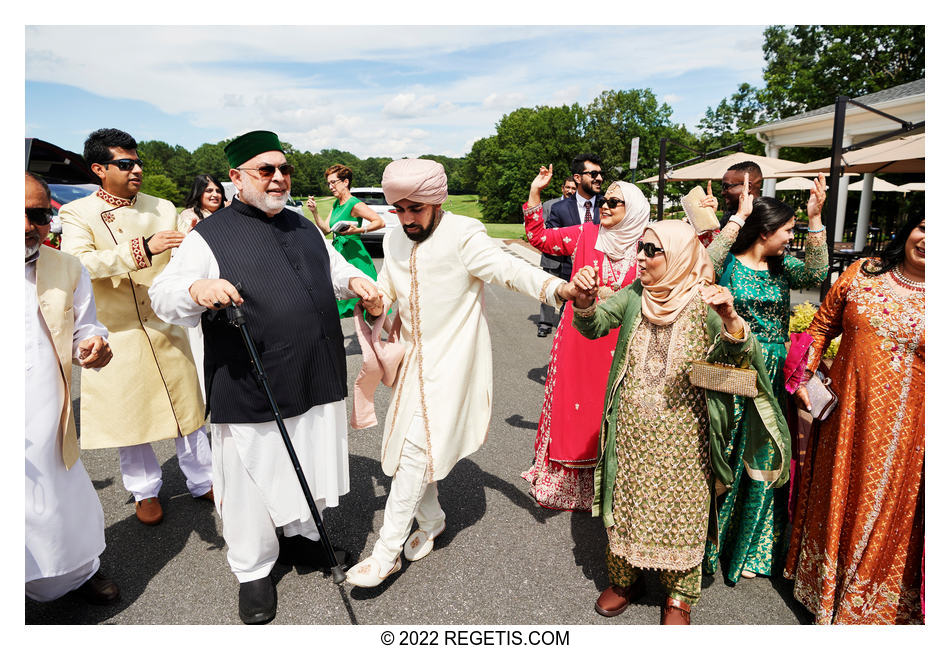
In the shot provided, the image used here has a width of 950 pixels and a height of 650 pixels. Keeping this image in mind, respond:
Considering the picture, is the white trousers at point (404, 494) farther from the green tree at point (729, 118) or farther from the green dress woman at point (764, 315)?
the green tree at point (729, 118)

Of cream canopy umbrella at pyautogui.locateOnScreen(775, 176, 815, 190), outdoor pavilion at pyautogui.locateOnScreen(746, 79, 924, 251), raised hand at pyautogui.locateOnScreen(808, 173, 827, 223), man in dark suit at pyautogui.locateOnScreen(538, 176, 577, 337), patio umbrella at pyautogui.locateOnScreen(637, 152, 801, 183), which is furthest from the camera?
cream canopy umbrella at pyautogui.locateOnScreen(775, 176, 815, 190)

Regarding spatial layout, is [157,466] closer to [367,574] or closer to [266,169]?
[367,574]

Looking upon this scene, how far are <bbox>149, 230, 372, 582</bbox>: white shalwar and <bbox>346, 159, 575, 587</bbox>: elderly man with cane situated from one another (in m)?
0.30

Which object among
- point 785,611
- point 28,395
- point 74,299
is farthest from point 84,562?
point 785,611

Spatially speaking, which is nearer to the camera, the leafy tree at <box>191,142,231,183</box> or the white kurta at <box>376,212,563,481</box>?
the white kurta at <box>376,212,563,481</box>

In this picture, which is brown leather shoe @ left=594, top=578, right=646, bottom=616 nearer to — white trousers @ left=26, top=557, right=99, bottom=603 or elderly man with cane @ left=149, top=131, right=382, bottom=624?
elderly man with cane @ left=149, top=131, right=382, bottom=624

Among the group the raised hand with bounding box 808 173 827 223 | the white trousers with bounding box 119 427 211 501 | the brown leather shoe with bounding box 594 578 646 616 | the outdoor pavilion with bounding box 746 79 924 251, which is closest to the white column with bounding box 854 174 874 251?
the outdoor pavilion with bounding box 746 79 924 251

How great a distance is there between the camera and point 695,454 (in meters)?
2.51

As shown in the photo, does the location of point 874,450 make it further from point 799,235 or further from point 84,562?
point 799,235

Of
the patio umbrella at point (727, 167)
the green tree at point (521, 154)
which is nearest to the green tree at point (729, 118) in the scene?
the green tree at point (521, 154)

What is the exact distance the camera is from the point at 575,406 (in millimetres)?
3436

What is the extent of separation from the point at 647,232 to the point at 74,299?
264 centimetres

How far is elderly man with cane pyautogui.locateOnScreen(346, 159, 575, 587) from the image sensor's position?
2824mm

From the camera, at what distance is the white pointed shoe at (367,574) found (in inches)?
109
